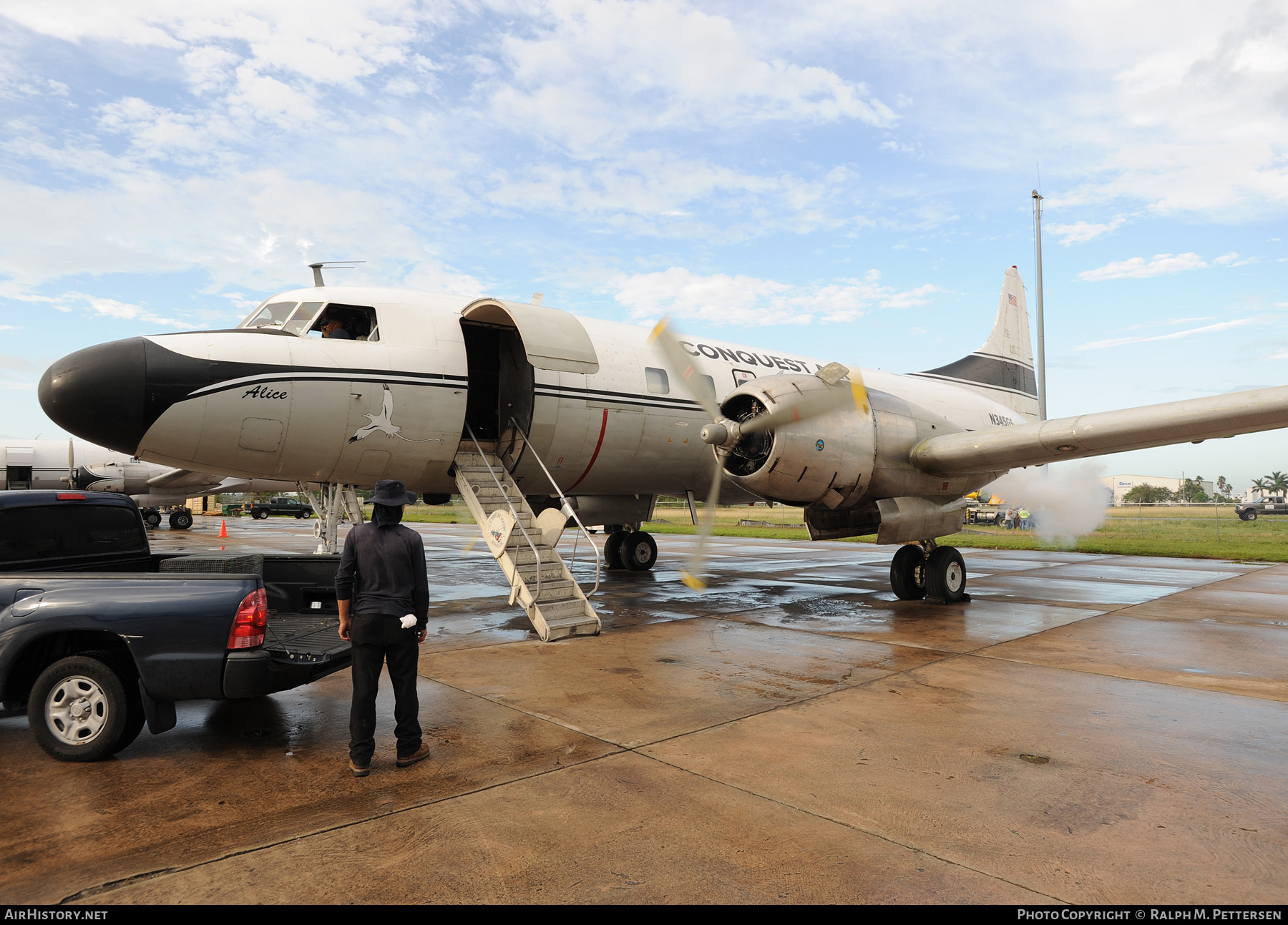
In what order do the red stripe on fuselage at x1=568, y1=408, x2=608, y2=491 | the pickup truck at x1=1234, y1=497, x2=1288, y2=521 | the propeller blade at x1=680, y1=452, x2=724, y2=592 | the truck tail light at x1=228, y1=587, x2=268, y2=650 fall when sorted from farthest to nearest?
the pickup truck at x1=1234, y1=497, x2=1288, y2=521, the red stripe on fuselage at x1=568, y1=408, x2=608, y2=491, the propeller blade at x1=680, y1=452, x2=724, y2=592, the truck tail light at x1=228, y1=587, x2=268, y2=650

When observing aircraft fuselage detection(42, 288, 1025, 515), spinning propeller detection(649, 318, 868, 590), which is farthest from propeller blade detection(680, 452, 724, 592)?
aircraft fuselage detection(42, 288, 1025, 515)

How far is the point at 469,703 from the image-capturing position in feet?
20.0

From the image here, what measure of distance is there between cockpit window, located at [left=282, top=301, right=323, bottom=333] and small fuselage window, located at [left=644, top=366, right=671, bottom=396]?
5.13 meters

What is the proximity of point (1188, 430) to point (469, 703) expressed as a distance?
388 inches

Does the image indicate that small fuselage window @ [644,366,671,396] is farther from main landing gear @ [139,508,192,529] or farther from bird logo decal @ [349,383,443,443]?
main landing gear @ [139,508,192,529]

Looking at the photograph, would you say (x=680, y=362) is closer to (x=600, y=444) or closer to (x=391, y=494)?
(x=600, y=444)

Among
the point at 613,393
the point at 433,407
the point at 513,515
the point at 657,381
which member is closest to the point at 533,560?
the point at 513,515

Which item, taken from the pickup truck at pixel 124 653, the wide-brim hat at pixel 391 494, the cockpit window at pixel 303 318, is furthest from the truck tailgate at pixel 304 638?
the cockpit window at pixel 303 318

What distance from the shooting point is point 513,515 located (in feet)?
30.8

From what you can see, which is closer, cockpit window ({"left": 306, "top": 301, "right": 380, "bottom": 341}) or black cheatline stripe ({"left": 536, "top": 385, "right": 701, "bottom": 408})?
cockpit window ({"left": 306, "top": 301, "right": 380, "bottom": 341})

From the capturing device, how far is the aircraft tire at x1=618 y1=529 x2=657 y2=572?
16.9 meters

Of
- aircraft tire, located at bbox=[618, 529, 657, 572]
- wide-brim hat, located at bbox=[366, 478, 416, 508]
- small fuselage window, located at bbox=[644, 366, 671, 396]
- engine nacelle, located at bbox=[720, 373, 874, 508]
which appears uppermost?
small fuselage window, located at bbox=[644, 366, 671, 396]

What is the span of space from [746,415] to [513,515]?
3742 mm
